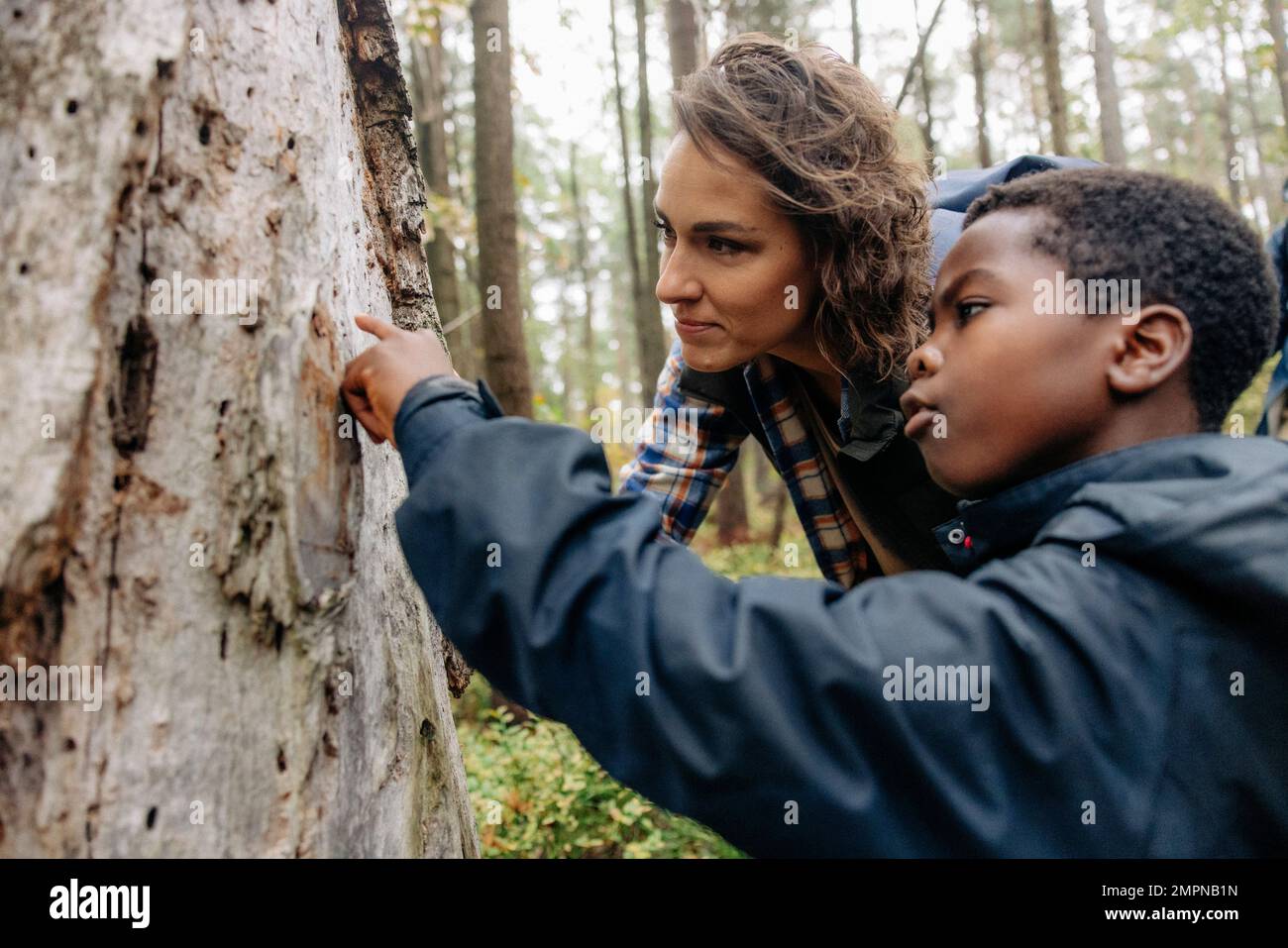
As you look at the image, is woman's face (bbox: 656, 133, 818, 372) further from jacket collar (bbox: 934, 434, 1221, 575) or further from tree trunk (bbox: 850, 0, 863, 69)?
tree trunk (bbox: 850, 0, 863, 69)

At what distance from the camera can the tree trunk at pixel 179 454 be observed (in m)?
1.13

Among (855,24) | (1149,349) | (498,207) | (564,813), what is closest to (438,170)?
(498,207)

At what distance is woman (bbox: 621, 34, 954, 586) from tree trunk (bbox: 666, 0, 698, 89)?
5577 millimetres

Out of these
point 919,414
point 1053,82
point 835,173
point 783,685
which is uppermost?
point 1053,82

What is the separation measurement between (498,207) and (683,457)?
11.2 feet

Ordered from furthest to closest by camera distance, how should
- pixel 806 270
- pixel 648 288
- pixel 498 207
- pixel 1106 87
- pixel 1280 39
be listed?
1. pixel 1280 39
2. pixel 648 288
3. pixel 1106 87
4. pixel 498 207
5. pixel 806 270

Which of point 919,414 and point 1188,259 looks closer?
point 1188,259

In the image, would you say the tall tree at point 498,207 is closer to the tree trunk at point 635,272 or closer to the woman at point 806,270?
the woman at point 806,270

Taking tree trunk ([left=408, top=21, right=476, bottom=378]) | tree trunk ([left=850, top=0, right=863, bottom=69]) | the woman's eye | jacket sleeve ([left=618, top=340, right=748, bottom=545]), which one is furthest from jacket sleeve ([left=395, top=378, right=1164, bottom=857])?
tree trunk ([left=850, top=0, right=863, bottom=69])

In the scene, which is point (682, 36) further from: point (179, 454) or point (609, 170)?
point (609, 170)

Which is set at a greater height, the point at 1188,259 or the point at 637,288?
the point at 637,288

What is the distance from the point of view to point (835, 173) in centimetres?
229

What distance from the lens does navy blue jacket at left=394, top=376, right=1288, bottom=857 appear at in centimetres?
116

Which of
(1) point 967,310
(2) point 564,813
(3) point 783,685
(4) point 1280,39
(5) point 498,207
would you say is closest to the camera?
(3) point 783,685
